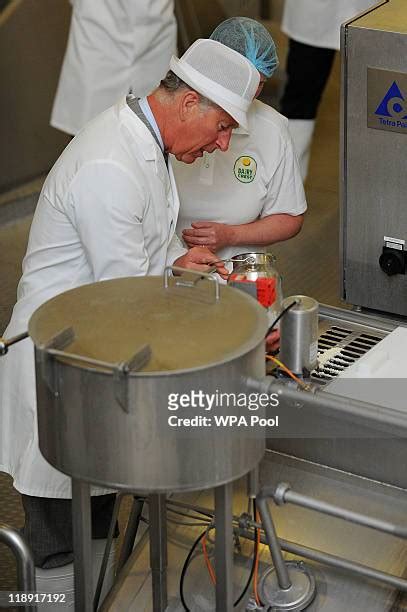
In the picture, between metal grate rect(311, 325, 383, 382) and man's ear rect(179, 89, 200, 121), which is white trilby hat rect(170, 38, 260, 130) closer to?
man's ear rect(179, 89, 200, 121)

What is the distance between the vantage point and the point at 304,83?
3.51 m

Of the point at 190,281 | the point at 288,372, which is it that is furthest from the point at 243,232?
the point at 190,281

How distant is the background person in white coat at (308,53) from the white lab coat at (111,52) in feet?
1.29

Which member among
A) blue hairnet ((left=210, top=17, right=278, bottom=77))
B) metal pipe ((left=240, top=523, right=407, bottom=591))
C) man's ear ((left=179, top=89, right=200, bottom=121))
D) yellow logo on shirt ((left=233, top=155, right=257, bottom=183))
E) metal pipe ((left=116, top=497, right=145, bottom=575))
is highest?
blue hairnet ((left=210, top=17, right=278, bottom=77))

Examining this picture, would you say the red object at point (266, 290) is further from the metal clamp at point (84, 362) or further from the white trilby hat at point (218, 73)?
the metal clamp at point (84, 362)

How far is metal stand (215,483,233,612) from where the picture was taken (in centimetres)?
129

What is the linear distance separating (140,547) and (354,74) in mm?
868

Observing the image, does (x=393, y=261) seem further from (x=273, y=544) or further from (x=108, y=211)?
(x=273, y=544)

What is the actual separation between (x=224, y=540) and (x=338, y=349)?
0.51 meters

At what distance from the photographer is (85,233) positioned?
66.9 inches

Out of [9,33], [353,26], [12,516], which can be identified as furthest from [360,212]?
[9,33]

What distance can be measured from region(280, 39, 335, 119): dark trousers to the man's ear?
5.78ft

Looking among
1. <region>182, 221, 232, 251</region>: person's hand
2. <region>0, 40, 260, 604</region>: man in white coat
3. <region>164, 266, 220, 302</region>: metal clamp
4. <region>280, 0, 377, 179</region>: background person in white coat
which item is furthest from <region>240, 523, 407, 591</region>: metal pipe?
<region>280, 0, 377, 179</region>: background person in white coat

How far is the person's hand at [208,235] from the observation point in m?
2.09
